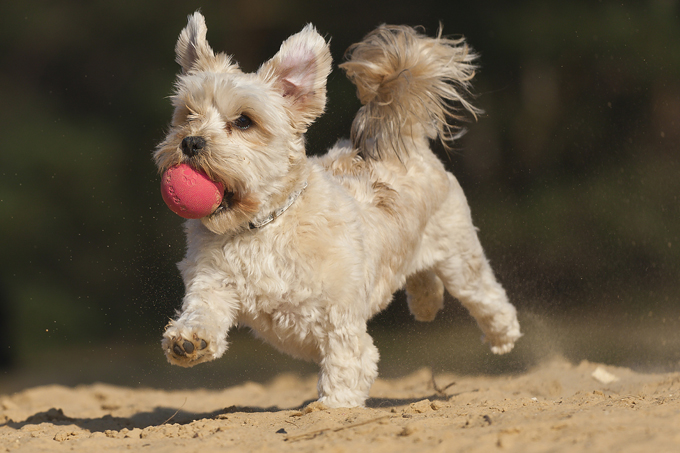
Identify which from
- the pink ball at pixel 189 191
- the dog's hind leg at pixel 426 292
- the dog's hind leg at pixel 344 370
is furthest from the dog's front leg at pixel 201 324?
the dog's hind leg at pixel 426 292

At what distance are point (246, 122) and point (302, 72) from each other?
24.1 inches

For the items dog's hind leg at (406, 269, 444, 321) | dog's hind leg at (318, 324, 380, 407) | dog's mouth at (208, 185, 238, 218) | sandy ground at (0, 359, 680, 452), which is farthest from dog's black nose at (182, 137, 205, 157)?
dog's hind leg at (406, 269, 444, 321)

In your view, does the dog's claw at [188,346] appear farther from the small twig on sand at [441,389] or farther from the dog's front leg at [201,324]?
the small twig on sand at [441,389]

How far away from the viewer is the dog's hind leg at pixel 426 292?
7.55 metres

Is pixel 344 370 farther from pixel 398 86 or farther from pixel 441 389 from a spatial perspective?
pixel 441 389

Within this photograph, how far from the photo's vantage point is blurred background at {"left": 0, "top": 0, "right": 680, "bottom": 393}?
10516 millimetres

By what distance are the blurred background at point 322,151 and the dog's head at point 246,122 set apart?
4.34 metres

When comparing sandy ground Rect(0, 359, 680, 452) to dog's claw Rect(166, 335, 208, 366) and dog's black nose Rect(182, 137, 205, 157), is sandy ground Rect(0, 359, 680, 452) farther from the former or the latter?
dog's black nose Rect(182, 137, 205, 157)

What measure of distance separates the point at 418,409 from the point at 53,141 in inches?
376

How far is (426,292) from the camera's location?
24.9 feet

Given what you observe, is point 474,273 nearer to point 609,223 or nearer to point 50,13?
point 609,223

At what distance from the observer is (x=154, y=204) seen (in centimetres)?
1236

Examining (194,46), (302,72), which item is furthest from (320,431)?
(194,46)

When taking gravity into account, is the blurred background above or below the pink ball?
above
